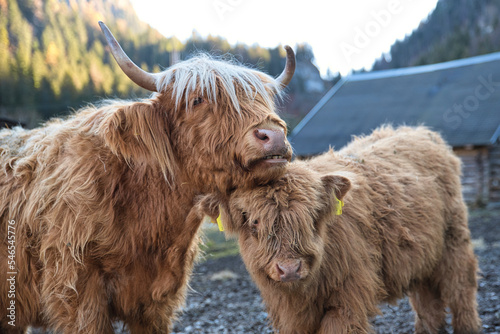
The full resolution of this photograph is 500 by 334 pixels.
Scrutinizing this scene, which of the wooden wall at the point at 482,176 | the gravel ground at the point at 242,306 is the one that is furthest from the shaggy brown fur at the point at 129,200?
the wooden wall at the point at 482,176

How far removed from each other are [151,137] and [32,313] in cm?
162

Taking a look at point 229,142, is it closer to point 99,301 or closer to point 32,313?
point 99,301

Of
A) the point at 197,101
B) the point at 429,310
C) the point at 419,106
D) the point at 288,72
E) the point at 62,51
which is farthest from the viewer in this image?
→ the point at 419,106

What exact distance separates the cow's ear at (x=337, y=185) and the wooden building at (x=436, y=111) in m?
14.8

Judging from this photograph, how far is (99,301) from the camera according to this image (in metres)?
2.99

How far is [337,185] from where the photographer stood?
3.44 m

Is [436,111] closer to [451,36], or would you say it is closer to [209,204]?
[209,204]

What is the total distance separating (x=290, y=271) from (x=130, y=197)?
1270 mm

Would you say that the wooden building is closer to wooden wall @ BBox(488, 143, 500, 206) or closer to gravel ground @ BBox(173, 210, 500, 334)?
wooden wall @ BBox(488, 143, 500, 206)

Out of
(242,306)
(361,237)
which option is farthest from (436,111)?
(361,237)

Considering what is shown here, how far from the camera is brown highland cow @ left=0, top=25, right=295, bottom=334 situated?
297 cm

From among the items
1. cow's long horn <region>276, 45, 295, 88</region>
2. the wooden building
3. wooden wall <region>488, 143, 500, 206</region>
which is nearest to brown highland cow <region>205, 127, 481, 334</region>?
cow's long horn <region>276, 45, 295, 88</region>

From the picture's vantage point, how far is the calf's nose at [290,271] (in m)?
2.97

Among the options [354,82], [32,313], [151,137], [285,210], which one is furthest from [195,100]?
[354,82]
